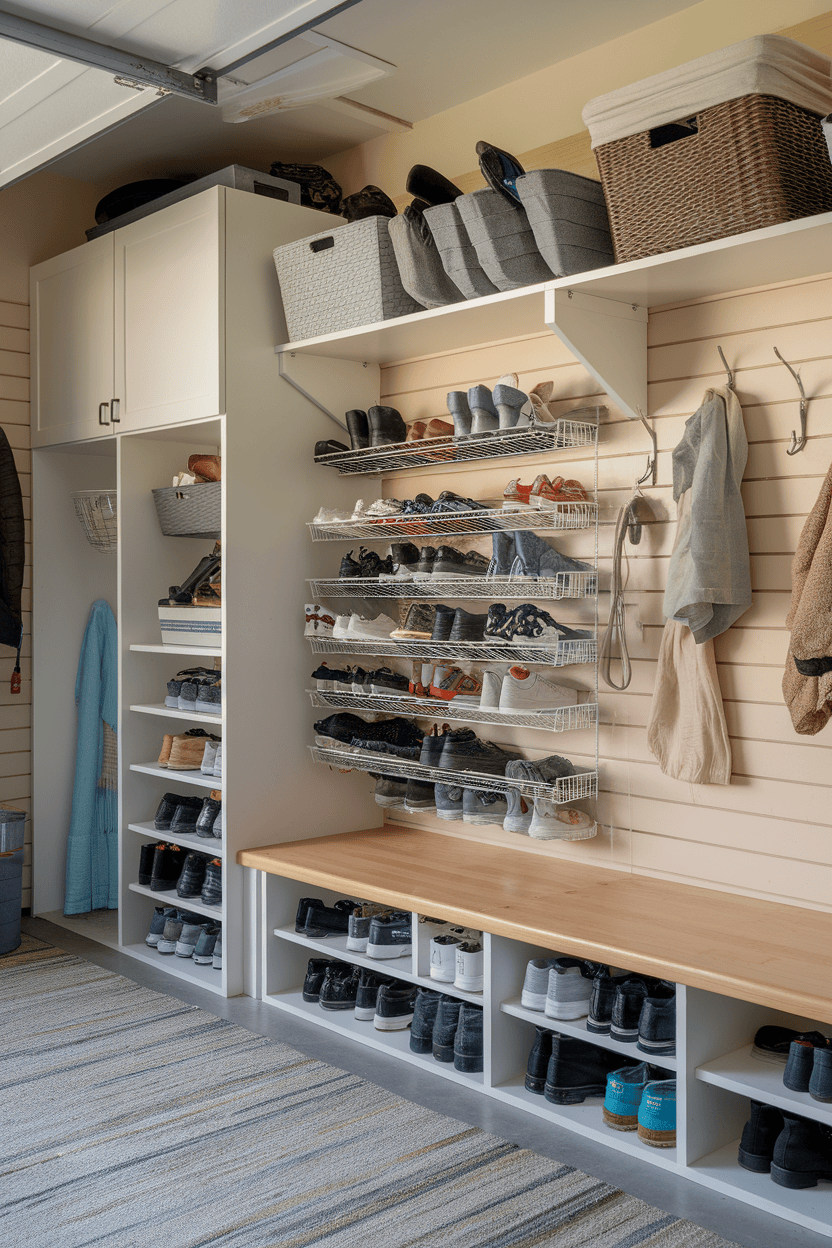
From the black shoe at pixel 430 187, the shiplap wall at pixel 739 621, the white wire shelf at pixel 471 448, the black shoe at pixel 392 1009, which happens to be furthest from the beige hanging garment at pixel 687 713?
the black shoe at pixel 430 187

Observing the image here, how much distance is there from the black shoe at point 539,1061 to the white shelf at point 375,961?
0.58 ft

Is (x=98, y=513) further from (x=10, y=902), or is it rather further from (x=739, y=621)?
(x=739, y=621)

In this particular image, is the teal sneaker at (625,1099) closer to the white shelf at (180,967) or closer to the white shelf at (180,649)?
the white shelf at (180,967)

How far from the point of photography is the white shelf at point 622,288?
2324 mm

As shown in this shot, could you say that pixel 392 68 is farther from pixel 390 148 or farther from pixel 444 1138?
pixel 444 1138

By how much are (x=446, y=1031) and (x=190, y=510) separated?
1876 millimetres

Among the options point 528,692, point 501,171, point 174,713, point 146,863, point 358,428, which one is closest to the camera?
point 501,171

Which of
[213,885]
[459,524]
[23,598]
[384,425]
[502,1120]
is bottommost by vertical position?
[502,1120]

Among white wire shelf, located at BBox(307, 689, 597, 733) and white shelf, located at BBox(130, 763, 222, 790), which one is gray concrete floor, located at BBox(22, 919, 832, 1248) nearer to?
white shelf, located at BBox(130, 763, 222, 790)

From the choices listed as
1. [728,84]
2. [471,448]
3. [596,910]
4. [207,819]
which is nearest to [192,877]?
[207,819]

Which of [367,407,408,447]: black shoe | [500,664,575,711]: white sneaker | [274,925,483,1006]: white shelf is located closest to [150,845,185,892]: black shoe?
[274,925,483,1006]: white shelf

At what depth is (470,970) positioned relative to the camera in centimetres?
271

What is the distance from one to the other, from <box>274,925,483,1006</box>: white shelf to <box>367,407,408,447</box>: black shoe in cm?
154

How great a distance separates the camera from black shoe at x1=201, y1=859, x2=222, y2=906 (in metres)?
3.43
